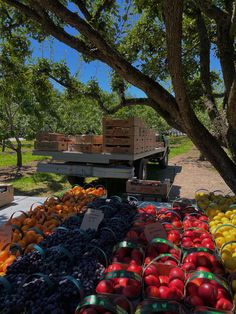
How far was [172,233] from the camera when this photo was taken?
274 cm

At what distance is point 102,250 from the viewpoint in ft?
7.53

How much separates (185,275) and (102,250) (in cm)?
65

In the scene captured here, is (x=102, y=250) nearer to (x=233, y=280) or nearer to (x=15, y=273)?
(x=15, y=273)

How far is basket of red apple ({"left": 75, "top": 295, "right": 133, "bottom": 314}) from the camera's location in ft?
5.22

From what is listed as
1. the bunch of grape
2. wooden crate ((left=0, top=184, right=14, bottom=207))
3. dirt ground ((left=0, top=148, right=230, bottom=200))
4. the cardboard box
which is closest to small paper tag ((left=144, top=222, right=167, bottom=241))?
the bunch of grape

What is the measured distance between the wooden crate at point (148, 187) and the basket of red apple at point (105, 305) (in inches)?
152

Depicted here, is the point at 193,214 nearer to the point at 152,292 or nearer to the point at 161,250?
the point at 161,250

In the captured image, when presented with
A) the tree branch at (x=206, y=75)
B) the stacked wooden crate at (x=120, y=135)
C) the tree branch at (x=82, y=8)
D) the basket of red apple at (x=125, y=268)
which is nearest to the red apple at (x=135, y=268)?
the basket of red apple at (x=125, y=268)

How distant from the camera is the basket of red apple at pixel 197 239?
8.41 ft

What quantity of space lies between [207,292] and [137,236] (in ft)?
3.28

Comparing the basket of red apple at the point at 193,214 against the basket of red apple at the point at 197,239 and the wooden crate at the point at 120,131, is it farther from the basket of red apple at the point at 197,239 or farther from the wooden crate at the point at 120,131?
the wooden crate at the point at 120,131

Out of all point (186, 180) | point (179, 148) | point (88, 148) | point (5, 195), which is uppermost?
point (88, 148)

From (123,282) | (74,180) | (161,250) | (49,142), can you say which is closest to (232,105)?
(161,250)

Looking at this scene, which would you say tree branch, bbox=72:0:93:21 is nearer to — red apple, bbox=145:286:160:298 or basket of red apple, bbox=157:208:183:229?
basket of red apple, bbox=157:208:183:229
